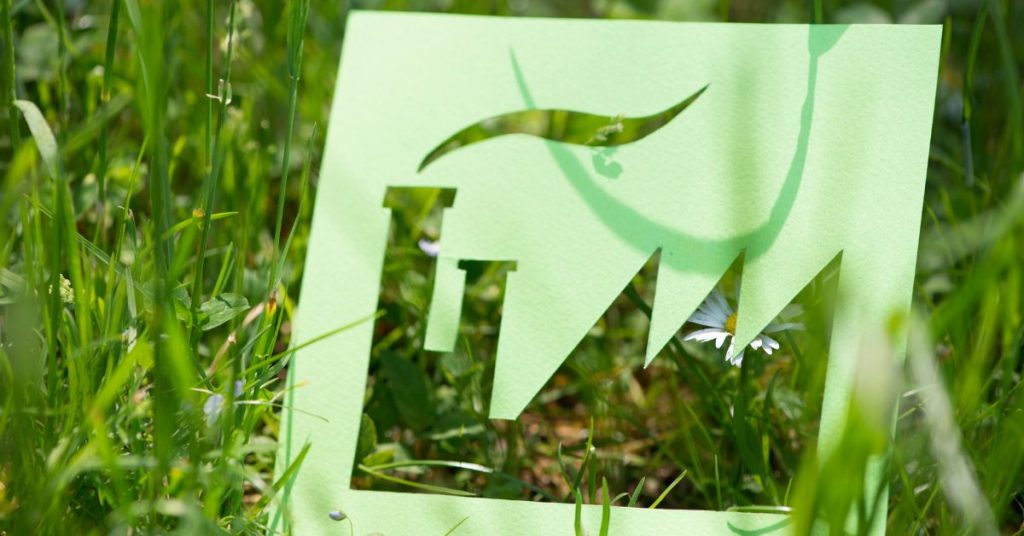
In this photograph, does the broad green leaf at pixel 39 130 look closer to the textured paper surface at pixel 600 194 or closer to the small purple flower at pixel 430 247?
the textured paper surface at pixel 600 194

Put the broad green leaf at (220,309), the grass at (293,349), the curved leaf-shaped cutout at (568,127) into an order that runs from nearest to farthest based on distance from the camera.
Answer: the grass at (293,349) → the broad green leaf at (220,309) → the curved leaf-shaped cutout at (568,127)

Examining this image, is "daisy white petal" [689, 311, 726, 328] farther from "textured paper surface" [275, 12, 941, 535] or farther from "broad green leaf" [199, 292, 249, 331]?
"broad green leaf" [199, 292, 249, 331]

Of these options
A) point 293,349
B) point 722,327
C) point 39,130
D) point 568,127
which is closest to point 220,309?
point 293,349

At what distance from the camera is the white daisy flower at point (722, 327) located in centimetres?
75

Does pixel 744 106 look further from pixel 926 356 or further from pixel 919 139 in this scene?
pixel 926 356

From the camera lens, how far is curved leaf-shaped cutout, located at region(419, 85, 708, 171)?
0.87m

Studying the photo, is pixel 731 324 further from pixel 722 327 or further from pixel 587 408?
pixel 587 408

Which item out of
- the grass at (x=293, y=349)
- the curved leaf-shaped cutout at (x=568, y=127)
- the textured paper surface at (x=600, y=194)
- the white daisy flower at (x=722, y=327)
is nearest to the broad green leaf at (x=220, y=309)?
the grass at (x=293, y=349)

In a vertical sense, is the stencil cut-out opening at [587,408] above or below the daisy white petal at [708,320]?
below

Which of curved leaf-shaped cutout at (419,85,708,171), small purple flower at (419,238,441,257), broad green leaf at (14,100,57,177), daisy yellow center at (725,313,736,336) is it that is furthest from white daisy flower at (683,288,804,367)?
broad green leaf at (14,100,57,177)

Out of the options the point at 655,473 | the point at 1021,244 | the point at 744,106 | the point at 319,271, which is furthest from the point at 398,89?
the point at 1021,244

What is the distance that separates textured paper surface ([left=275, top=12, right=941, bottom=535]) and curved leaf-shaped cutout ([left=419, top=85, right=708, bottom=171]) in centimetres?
2

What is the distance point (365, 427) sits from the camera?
80cm

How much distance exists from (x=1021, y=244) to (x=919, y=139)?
0.41 ft
